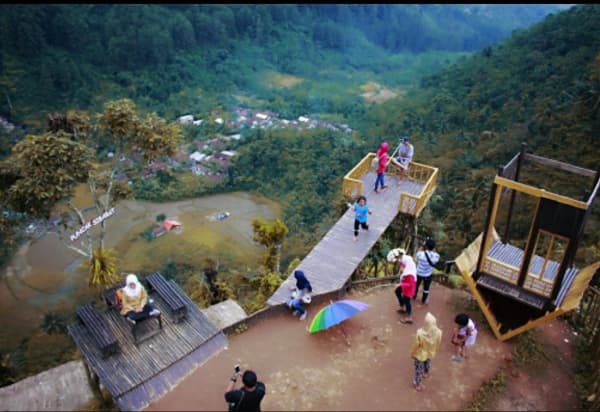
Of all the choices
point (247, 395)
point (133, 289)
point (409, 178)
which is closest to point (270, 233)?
point (409, 178)

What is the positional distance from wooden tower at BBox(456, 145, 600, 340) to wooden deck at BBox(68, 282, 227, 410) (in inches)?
222

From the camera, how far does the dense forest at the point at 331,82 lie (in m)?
25.3

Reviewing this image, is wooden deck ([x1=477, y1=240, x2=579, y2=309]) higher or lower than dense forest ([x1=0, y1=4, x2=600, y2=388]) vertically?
higher

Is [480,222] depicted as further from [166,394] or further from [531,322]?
[166,394]

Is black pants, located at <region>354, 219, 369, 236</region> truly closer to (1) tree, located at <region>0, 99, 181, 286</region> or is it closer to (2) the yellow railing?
(2) the yellow railing

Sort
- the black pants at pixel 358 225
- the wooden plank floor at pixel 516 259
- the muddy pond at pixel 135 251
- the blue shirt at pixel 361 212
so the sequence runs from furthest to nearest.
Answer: the muddy pond at pixel 135 251, the black pants at pixel 358 225, the blue shirt at pixel 361 212, the wooden plank floor at pixel 516 259

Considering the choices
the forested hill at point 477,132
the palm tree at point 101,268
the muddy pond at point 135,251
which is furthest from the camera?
the muddy pond at point 135,251

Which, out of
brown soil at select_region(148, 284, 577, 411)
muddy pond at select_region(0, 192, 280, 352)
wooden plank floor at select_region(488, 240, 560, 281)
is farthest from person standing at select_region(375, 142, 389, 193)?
muddy pond at select_region(0, 192, 280, 352)

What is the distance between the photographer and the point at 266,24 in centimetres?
7281

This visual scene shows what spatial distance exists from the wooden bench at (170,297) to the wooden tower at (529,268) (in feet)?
19.9

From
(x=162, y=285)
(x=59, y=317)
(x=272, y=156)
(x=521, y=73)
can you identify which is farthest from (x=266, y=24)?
(x=162, y=285)

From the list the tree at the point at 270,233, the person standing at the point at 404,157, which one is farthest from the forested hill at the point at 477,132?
the tree at the point at 270,233

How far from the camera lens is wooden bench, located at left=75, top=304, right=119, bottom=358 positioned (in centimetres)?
923

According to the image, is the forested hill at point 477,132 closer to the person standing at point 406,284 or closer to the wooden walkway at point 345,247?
the wooden walkway at point 345,247
